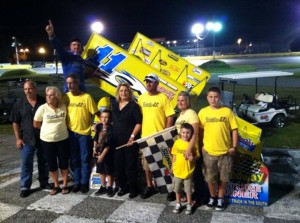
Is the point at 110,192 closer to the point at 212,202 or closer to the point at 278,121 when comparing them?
the point at 212,202

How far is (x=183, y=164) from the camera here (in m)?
4.45

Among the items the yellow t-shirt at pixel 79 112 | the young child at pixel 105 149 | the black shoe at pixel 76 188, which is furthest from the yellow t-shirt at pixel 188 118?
the black shoe at pixel 76 188

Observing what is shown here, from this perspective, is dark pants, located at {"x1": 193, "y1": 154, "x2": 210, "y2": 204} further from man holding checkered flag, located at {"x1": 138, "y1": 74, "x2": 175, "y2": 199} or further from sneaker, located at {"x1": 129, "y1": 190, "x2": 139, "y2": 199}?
sneaker, located at {"x1": 129, "y1": 190, "x2": 139, "y2": 199}

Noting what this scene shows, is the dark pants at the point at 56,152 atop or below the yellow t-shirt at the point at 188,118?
below

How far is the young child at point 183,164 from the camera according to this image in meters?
4.43

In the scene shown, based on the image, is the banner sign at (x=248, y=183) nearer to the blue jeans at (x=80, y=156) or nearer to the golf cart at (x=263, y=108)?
the blue jeans at (x=80, y=156)

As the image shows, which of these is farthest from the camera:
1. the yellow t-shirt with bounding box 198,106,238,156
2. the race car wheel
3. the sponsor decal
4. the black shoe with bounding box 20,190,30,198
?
the race car wheel

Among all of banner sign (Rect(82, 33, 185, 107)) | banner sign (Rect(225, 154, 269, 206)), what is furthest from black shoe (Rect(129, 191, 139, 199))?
banner sign (Rect(82, 33, 185, 107))

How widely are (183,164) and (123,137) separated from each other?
3.49ft

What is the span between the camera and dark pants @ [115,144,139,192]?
4961 mm

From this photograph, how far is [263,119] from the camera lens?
32.9 feet

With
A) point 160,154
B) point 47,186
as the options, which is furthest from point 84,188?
point 160,154

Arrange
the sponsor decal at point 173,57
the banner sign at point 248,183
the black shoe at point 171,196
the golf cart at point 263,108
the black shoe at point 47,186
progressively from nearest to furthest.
Result: 1. the banner sign at point 248,183
2. the black shoe at point 171,196
3. the black shoe at point 47,186
4. the sponsor decal at point 173,57
5. the golf cart at point 263,108

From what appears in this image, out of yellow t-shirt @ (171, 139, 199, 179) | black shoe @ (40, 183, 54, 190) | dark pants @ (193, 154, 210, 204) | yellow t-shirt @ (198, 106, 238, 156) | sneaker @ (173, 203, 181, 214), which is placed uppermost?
yellow t-shirt @ (198, 106, 238, 156)
